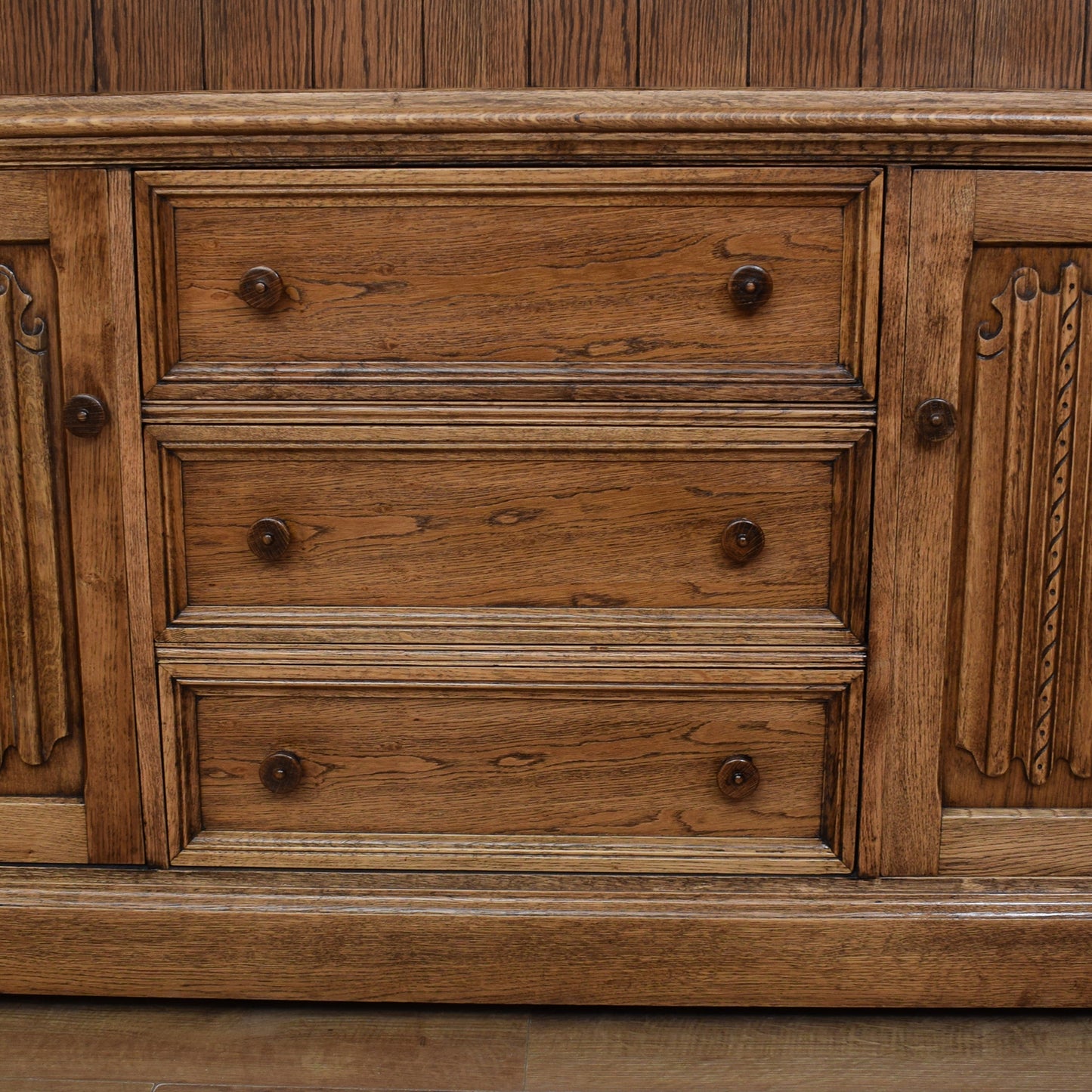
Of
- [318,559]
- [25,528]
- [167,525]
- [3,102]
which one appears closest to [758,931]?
[318,559]

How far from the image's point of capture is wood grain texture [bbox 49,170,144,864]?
107 centimetres

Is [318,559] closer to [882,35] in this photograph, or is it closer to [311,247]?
[311,247]

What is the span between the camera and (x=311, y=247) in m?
1.06

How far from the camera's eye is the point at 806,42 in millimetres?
1266

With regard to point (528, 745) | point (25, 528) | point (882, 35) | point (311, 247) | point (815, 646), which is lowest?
point (528, 745)

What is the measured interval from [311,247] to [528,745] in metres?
0.59

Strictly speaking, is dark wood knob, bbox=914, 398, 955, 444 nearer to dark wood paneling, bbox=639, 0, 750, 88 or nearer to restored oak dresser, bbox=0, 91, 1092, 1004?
restored oak dresser, bbox=0, 91, 1092, 1004

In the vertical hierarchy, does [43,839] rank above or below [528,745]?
below

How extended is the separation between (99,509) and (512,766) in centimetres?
54

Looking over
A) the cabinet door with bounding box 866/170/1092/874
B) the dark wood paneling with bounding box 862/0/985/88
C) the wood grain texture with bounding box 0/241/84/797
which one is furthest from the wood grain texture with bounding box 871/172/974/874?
the wood grain texture with bounding box 0/241/84/797

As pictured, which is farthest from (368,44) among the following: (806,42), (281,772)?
(281,772)

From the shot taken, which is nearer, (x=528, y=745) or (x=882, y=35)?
(x=528, y=745)

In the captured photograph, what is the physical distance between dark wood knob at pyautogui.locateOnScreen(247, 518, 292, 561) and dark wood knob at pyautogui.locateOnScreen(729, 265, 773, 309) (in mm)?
543

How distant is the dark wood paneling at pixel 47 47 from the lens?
4.18 ft
